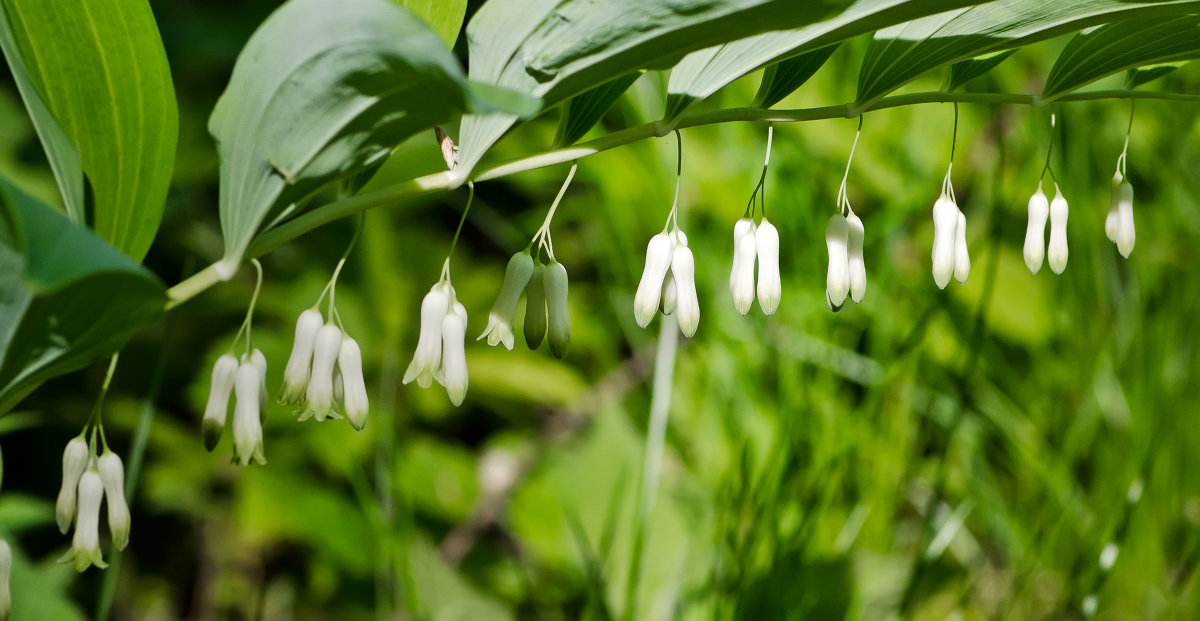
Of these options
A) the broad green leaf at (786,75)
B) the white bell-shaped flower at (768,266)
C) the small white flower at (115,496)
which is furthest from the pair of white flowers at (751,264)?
the small white flower at (115,496)

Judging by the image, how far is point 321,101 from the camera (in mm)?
606

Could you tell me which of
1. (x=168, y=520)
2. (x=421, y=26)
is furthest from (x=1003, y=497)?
(x=168, y=520)

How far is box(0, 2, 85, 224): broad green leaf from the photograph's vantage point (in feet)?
2.18

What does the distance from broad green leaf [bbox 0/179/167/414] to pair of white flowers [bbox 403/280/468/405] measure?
229 mm

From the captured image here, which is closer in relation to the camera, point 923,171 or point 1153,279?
point 1153,279

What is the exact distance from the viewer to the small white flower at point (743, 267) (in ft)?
2.76

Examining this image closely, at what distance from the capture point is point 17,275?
612 millimetres

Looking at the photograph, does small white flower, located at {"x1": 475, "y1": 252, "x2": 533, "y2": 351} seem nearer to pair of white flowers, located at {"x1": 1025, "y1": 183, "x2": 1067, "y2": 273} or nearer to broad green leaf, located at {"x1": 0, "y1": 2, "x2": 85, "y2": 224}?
broad green leaf, located at {"x1": 0, "y1": 2, "x2": 85, "y2": 224}

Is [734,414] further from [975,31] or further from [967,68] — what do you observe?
[975,31]

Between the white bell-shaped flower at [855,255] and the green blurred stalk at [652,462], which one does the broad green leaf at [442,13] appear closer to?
the white bell-shaped flower at [855,255]

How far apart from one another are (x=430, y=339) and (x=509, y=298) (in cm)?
9

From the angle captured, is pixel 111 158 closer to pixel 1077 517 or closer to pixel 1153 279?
pixel 1077 517

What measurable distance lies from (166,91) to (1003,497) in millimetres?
1692

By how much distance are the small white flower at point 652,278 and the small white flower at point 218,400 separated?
1.22ft
